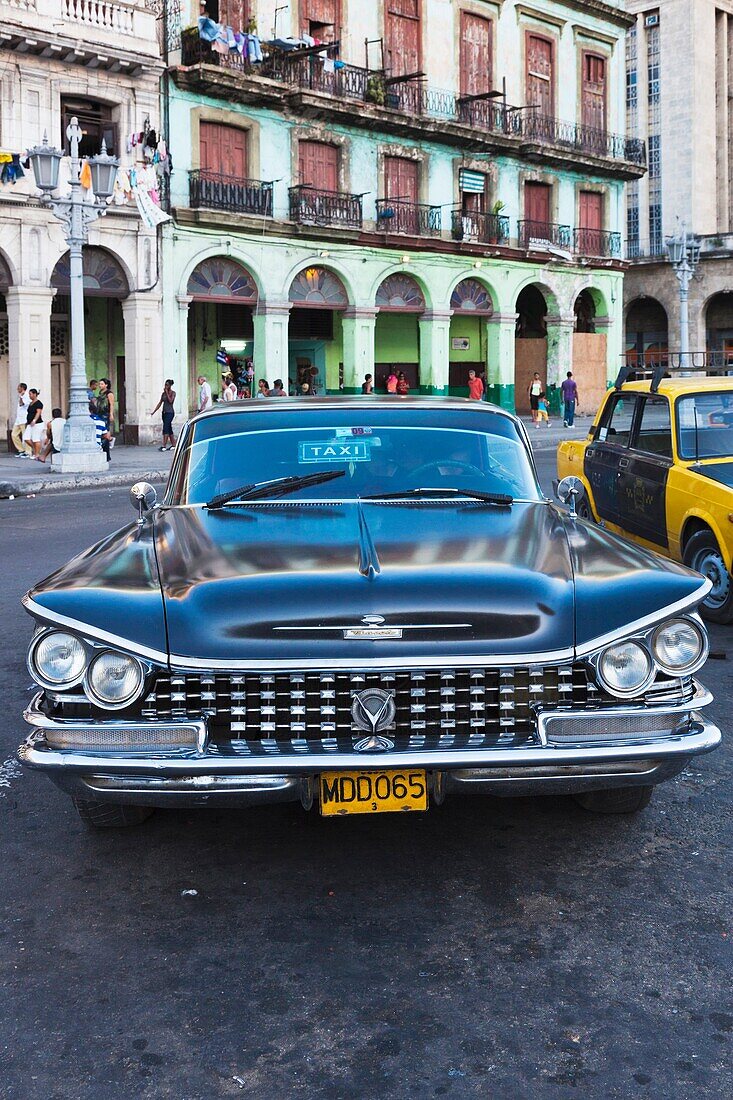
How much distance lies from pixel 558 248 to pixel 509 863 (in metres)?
36.4

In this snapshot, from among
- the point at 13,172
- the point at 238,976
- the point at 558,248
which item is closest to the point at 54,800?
the point at 238,976

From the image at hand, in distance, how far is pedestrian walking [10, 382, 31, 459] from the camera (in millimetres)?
24719

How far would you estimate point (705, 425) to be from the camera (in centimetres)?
856

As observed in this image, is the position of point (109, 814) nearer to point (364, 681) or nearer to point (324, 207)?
point (364, 681)

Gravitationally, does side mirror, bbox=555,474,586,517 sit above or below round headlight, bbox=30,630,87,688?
above

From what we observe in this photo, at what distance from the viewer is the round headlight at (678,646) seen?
375cm

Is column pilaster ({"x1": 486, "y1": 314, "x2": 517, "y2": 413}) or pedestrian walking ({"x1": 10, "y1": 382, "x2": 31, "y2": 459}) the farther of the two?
column pilaster ({"x1": 486, "y1": 314, "x2": 517, "y2": 413})

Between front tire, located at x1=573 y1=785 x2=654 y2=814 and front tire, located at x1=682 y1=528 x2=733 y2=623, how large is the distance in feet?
11.9

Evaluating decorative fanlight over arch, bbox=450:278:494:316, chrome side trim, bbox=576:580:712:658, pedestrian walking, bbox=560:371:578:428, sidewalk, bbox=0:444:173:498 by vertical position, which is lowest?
chrome side trim, bbox=576:580:712:658

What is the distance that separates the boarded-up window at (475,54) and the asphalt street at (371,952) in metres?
34.1

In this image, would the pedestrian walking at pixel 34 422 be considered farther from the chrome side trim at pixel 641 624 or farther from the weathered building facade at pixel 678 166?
the weathered building facade at pixel 678 166

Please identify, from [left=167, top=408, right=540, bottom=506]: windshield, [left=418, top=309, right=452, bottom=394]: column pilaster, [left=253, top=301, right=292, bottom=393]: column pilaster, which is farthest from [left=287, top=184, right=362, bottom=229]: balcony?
[left=167, top=408, right=540, bottom=506]: windshield

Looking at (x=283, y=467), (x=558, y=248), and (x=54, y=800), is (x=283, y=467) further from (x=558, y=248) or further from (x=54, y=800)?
(x=558, y=248)

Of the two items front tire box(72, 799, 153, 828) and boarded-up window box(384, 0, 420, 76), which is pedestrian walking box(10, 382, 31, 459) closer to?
boarded-up window box(384, 0, 420, 76)
